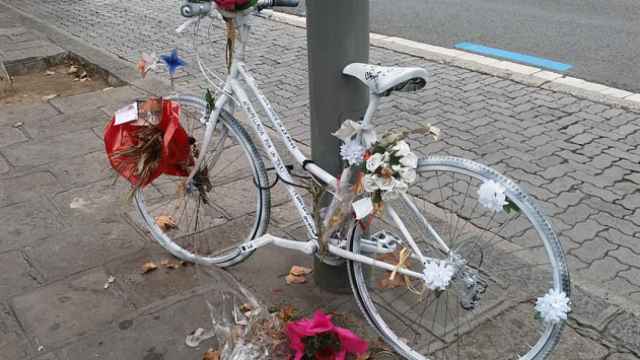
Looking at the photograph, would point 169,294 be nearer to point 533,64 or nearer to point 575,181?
point 575,181

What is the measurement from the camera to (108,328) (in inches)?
116

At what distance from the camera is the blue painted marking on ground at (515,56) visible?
21.5 feet

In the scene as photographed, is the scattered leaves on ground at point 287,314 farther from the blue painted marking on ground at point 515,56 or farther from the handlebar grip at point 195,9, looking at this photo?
the blue painted marking on ground at point 515,56

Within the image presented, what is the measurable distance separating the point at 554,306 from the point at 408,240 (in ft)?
1.88

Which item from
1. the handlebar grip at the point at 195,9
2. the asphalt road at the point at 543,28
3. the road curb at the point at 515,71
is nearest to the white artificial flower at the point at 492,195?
the handlebar grip at the point at 195,9

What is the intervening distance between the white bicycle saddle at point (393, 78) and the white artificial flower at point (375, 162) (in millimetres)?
248

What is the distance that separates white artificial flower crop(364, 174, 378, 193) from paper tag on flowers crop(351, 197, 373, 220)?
7 cm

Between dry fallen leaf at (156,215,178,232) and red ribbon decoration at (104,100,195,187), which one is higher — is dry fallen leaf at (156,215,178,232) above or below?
below

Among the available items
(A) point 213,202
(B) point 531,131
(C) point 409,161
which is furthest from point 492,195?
(B) point 531,131

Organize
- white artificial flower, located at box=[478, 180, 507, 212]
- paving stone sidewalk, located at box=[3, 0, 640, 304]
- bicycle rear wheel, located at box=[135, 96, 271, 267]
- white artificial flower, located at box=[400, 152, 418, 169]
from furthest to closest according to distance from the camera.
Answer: paving stone sidewalk, located at box=[3, 0, 640, 304], bicycle rear wheel, located at box=[135, 96, 271, 267], white artificial flower, located at box=[400, 152, 418, 169], white artificial flower, located at box=[478, 180, 507, 212]

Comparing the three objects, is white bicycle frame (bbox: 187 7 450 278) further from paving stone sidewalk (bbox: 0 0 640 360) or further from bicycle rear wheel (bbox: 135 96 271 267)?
paving stone sidewalk (bbox: 0 0 640 360)

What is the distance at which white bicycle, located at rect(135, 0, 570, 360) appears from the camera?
236 cm

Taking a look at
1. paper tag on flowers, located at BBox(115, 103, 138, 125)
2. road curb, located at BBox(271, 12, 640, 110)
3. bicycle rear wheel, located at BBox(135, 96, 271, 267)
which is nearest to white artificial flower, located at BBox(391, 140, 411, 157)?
bicycle rear wheel, located at BBox(135, 96, 271, 267)

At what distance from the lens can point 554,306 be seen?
2207mm
